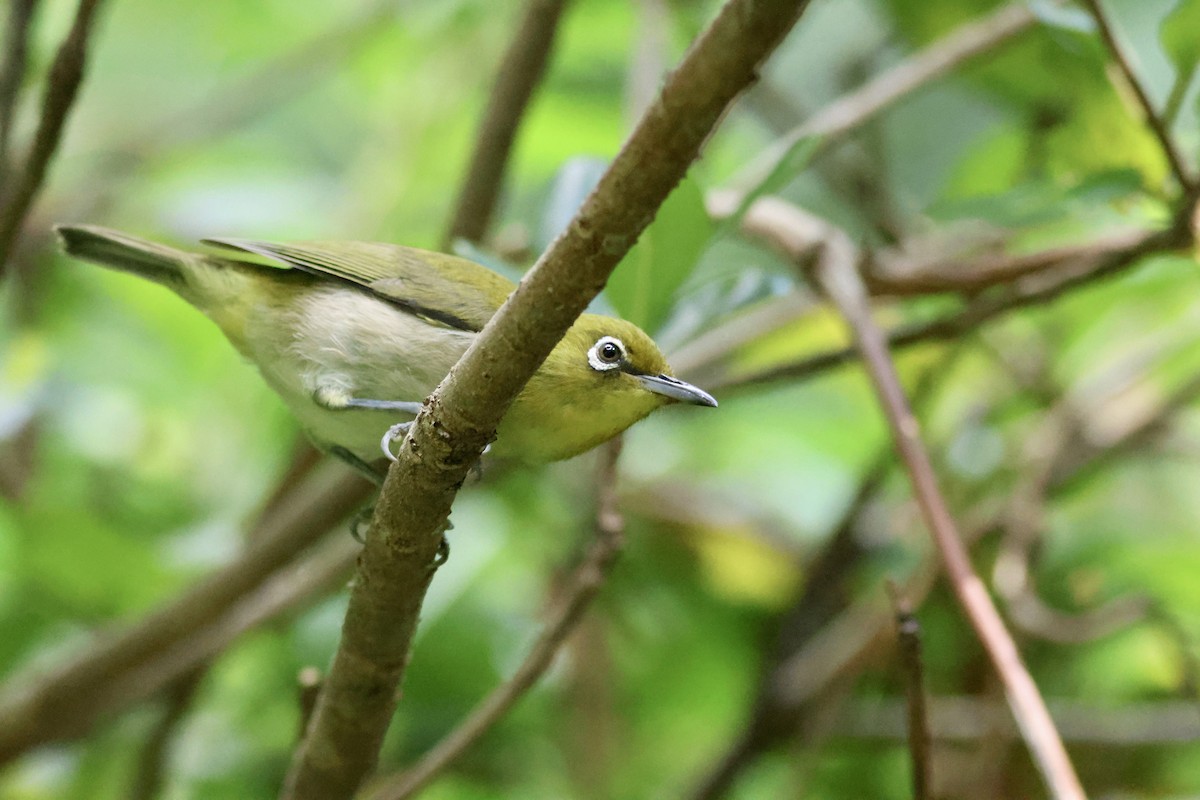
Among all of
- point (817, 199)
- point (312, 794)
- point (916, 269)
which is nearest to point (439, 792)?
point (312, 794)

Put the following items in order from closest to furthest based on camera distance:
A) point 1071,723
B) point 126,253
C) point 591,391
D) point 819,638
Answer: point 591,391 → point 126,253 → point 1071,723 → point 819,638

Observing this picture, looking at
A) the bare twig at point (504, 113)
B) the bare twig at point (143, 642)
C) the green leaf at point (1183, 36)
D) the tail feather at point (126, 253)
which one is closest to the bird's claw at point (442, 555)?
the bare twig at point (143, 642)

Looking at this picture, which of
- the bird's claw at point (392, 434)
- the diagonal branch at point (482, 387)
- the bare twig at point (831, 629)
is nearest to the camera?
the diagonal branch at point (482, 387)

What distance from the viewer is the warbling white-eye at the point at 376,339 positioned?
2303 mm

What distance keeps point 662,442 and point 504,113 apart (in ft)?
5.31

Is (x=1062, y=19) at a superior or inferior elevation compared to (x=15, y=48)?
superior

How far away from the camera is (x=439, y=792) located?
3.34 meters

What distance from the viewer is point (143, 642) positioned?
3240mm

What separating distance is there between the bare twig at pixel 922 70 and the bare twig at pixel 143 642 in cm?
144

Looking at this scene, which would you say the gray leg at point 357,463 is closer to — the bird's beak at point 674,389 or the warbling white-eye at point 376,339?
the warbling white-eye at point 376,339

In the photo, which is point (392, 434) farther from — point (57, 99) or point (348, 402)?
point (57, 99)

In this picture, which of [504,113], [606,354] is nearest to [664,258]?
[606,354]

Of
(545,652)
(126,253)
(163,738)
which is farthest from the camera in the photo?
(163,738)

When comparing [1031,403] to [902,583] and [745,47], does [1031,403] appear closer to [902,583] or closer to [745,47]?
[902,583]
